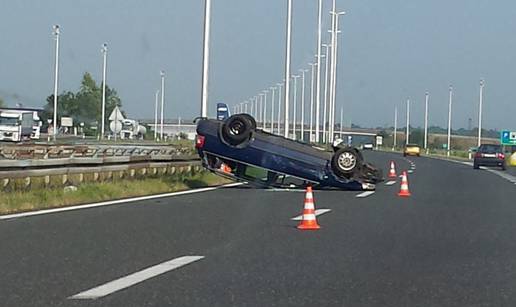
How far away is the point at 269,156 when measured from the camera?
2695 centimetres

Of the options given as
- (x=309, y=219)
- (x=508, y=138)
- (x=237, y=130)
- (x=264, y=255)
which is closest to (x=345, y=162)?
(x=237, y=130)

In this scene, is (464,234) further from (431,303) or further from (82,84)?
(82,84)

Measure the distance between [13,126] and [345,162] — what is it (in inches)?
1850

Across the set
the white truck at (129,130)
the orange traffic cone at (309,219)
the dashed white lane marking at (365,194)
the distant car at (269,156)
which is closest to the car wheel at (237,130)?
the distant car at (269,156)

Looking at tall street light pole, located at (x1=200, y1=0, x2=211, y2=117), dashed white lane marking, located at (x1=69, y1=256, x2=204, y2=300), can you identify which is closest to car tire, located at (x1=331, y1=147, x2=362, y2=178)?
tall street light pole, located at (x1=200, y1=0, x2=211, y2=117)

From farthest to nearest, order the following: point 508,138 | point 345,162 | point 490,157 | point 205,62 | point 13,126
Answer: point 508,138 < point 13,126 < point 490,157 < point 205,62 < point 345,162

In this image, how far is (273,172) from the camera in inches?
1075

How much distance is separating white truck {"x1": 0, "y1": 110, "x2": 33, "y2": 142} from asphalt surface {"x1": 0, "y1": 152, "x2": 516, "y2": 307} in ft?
163

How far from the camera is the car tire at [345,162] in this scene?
88.6 feet

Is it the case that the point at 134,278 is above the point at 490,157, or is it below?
below

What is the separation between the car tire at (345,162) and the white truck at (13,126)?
4500 cm

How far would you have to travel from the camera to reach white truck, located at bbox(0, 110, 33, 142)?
69000 millimetres

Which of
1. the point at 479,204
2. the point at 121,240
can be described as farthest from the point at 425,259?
the point at 479,204

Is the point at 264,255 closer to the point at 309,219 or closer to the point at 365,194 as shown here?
the point at 309,219
